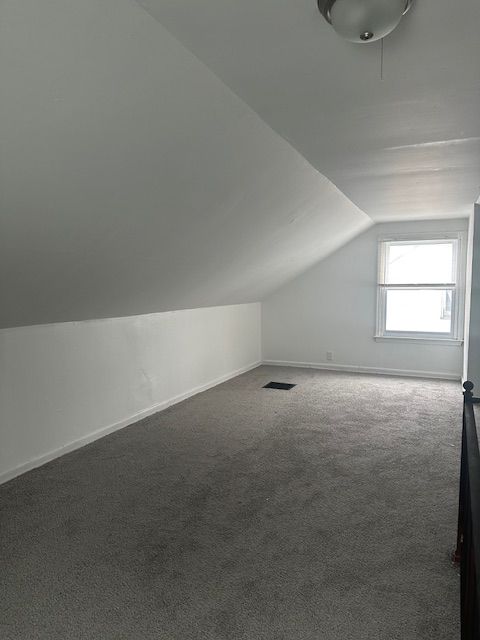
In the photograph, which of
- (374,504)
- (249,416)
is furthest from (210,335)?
(374,504)

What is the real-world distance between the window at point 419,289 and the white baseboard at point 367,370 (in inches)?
18.1

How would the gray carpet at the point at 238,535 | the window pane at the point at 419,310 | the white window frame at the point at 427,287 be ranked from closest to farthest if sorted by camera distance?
the gray carpet at the point at 238,535 < the white window frame at the point at 427,287 < the window pane at the point at 419,310

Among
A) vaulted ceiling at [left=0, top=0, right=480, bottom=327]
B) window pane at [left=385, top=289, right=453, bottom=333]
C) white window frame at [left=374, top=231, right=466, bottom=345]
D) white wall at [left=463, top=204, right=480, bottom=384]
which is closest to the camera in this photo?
vaulted ceiling at [left=0, top=0, right=480, bottom=327]

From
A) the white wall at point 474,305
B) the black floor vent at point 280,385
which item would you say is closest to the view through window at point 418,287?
the white wall at point 474,305

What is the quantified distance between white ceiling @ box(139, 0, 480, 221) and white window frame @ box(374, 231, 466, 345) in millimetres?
2649

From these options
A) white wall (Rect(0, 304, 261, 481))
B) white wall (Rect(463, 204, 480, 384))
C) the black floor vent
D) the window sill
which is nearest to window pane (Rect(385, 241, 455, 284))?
the window sill

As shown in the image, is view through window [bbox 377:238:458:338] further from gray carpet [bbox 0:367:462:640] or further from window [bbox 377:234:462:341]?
gray carpet [bbox 0:367:462:640]

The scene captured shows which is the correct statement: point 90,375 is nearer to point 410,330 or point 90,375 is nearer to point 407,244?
point 410,330

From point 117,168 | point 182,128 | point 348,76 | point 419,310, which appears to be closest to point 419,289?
point 419,310

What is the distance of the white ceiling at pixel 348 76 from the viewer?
54.8 inches

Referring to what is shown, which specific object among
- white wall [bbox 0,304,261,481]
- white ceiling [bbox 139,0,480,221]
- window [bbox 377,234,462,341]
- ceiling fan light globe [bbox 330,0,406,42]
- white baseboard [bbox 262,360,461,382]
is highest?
white ceiling [bbox 139,0,480,221]

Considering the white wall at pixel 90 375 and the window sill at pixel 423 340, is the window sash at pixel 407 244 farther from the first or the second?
the white wall at pixel 90 375

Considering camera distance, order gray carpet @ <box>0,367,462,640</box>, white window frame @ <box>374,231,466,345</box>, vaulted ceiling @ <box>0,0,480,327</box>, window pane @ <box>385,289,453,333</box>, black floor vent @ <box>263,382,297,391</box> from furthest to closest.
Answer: window pane @ <box>385,289,453,333</box>
white window frame @ <box>374,231,466,345</box>
black floor vent @ <box>263,382,297,391</box>
gray carpet @ <box>0,367,462,640</box>
vaulted ceiling @ <box>0,0,480,327</box>

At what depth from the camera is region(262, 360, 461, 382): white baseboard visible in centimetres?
566
